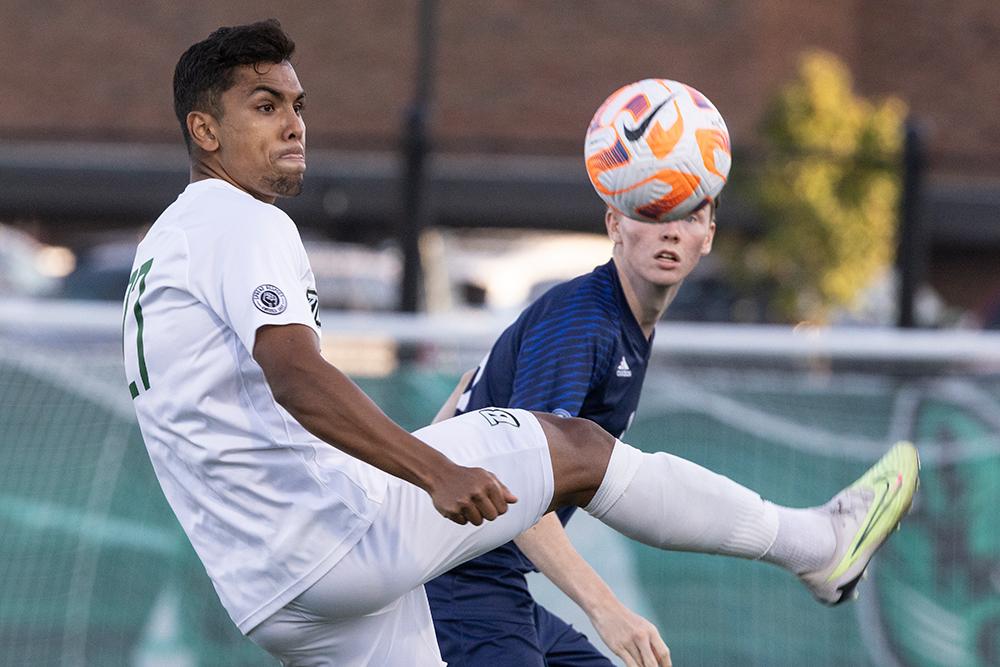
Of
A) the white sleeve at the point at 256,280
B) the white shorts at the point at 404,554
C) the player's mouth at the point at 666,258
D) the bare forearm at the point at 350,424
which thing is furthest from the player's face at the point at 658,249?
the bare forearm at the point at 350,424

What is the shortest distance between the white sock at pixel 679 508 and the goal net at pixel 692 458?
11.4 feet

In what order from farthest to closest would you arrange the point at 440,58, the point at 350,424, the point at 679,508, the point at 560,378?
1. the point at 440,58
2. the point at 560,378
3. the point at 679,508
4. the point at 350,424

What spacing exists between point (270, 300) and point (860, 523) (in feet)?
5.74

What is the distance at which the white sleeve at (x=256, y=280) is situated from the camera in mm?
3393

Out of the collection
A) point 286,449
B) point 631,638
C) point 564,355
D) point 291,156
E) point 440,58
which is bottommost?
point 440,58

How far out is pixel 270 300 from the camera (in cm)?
339

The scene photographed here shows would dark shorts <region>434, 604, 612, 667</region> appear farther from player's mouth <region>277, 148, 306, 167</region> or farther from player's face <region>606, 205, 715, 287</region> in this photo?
player's mouth <region>277, 148, 306, 167</region>

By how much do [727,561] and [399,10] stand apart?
77.6 ft

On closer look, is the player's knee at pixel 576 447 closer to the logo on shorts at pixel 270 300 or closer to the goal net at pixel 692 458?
the logo on shorts at pixel 270 300

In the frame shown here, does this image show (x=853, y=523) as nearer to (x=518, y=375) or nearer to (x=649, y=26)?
(x=518, y=375)

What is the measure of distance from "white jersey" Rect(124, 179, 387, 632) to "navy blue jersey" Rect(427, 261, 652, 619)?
0.60 m

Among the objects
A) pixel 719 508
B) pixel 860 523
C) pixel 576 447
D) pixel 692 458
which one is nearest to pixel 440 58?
pixel 692 458

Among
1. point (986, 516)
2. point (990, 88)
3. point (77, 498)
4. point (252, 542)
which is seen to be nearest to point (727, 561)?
point (986, 516)

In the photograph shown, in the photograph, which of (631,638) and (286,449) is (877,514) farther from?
(286,449)
